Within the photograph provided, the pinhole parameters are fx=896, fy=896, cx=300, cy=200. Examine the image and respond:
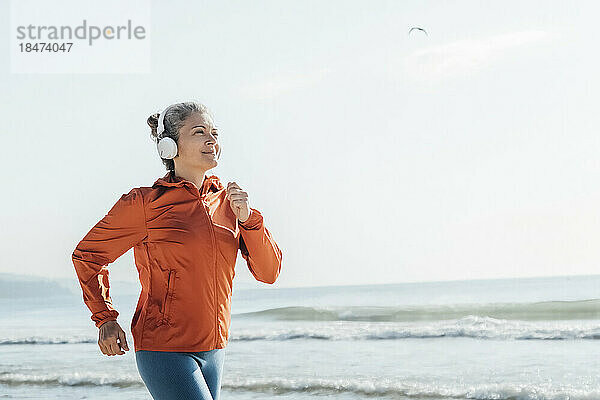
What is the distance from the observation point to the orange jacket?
6.57ft

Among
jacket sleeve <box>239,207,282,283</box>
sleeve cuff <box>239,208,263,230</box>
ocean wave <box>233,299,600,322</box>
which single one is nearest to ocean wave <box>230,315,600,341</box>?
ocean wave <box>233,299,600,322</box>

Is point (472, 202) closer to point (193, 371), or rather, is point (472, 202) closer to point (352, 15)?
point (352, 15)

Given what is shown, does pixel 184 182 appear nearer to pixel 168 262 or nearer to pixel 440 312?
pixel 168 262

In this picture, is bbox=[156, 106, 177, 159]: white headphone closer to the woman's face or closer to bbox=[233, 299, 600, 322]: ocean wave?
the woman's face

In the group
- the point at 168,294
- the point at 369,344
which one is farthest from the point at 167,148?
the point at 369,344

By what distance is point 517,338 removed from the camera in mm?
7098

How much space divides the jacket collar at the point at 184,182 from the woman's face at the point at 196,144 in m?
0.04

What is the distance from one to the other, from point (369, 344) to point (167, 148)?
510 centimetres

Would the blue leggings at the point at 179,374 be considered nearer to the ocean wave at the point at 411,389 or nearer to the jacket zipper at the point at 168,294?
the jacket zipper at the point at 168,294

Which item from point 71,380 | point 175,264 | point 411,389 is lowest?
point 411,389

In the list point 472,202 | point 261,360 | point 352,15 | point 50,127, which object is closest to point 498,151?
point 472,202

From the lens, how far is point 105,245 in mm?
2027

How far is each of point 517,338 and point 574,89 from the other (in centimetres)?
210

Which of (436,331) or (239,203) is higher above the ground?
(239,203)
